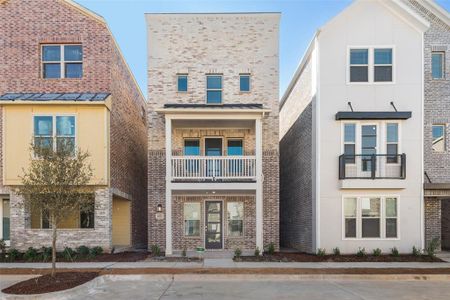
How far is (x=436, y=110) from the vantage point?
1602 centimetres

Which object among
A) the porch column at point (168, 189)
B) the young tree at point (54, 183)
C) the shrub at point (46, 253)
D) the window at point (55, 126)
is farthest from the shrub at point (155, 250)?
the window at point (55, 126)

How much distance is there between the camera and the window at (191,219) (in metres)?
16.2

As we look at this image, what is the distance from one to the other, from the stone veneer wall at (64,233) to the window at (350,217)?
9.57 m

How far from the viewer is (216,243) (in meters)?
16.1

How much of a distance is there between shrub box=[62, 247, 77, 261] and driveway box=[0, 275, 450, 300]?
3.22 m

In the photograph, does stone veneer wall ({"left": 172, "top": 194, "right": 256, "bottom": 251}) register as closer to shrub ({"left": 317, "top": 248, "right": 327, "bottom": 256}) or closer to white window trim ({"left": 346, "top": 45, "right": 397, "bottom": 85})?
shrub ({"left": 317, "top": 248, "right": 327, "bottom": 256})

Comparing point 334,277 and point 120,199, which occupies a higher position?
point 120,199

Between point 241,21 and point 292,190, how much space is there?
28.4ft

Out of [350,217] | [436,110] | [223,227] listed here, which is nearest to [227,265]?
[223,227]

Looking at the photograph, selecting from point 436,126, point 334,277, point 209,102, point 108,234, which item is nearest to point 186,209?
point 108,234

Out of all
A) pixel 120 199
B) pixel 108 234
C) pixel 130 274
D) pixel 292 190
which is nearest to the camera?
pixel 130 274

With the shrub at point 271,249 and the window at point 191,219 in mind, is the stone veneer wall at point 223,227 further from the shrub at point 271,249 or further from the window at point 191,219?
the shrub at point 271,249

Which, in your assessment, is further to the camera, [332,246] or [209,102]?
[209,102]

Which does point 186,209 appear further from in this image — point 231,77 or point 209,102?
point 231,77
